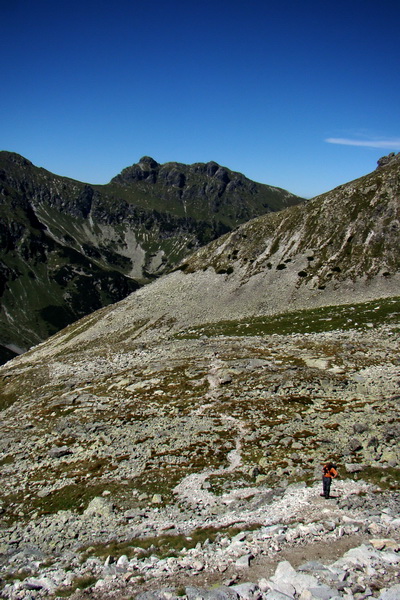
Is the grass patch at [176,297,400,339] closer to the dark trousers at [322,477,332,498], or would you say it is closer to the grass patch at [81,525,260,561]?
the dark trousers at [322,477,332,498]

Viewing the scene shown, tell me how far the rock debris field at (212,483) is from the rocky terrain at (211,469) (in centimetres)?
8

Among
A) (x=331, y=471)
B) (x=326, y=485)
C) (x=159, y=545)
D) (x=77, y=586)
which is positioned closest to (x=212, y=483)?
(x=159, y=545)

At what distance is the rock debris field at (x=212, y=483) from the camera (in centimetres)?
1463

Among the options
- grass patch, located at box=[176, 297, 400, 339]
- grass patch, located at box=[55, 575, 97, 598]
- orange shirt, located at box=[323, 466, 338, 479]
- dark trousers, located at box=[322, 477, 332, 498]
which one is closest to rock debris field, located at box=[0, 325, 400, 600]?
grass patch, located at box=[55, 575, 97, 598]

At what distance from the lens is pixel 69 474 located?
25.3m

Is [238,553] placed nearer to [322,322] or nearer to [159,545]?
[159,545]

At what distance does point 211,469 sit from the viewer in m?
23.6

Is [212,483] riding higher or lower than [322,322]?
lower

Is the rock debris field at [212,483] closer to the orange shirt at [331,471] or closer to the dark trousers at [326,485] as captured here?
the dark trousers at [326,485]

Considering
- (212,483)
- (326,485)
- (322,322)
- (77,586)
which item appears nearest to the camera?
(77,586)

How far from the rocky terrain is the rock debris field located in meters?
0.08

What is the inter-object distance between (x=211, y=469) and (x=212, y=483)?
146 centimetres

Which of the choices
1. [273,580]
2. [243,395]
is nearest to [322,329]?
[243,395]

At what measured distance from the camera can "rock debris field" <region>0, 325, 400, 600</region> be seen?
14.6 metres
